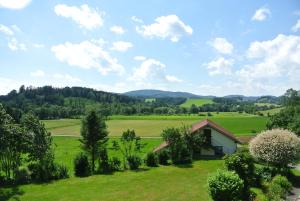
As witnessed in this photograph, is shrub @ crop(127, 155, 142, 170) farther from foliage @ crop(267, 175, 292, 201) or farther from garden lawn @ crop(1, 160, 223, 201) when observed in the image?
foliage @ crop(267, 175, 292, 201)

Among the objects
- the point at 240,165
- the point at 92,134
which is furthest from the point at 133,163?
the point at 240,165

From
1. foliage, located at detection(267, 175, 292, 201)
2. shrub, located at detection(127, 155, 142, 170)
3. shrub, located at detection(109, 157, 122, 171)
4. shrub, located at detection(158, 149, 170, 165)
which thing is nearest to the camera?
foliage, located at detection(267, 175, 292, 201)

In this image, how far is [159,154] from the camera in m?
46.4

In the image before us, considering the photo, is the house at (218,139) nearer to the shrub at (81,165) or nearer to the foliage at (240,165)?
the shrub at (81,165)

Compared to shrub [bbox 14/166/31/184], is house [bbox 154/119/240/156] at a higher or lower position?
higher

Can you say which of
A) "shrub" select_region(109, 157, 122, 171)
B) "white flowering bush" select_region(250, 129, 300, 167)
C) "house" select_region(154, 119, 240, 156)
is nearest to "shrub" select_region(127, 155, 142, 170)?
"shrub" select_region(109, 157, 122, 171)

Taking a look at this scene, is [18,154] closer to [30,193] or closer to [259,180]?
[30,193]

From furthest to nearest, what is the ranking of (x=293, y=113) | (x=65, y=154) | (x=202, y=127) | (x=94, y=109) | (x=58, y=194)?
(x=293, y=113), (x=65, y=154), (x=202, y=127), (x=94, y=109), (x=58, y=194)

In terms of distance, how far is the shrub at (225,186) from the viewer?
23.8 m

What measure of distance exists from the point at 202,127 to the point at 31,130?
27252mm

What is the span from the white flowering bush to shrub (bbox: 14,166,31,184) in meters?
26.1

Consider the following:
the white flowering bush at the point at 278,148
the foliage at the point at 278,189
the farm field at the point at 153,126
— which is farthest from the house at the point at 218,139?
the farm field at the point at 153,126

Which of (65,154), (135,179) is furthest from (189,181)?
(65,154)

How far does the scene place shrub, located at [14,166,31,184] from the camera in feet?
118
